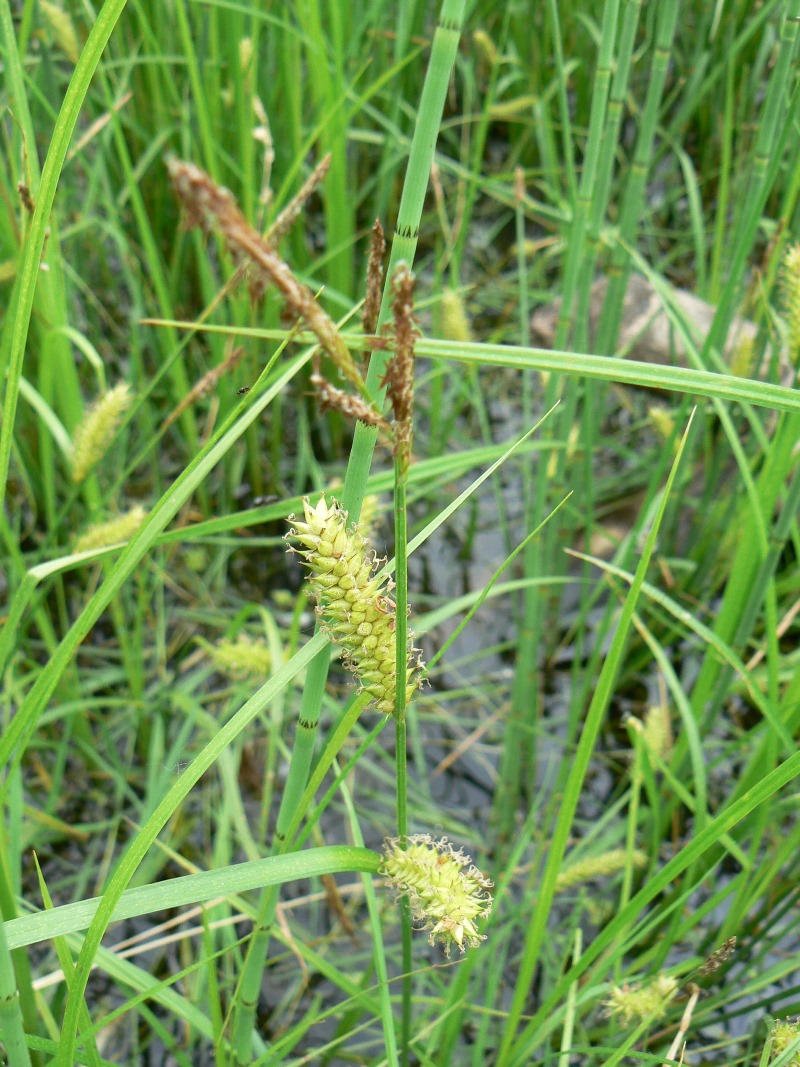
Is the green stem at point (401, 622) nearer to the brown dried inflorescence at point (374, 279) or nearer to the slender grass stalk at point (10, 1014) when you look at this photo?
the brown dried inflorescence at point (374, 279)

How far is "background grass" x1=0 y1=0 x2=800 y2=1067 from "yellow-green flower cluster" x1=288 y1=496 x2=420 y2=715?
0.06 meters

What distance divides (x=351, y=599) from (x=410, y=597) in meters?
1.24

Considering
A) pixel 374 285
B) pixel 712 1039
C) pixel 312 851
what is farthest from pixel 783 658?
pixel 374 285

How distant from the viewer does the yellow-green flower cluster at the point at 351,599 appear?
0.55 meters

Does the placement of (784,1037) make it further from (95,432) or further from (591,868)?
(95,432)

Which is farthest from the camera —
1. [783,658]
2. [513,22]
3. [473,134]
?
[473,134]

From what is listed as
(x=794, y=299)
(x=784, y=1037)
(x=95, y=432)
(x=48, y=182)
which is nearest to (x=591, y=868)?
(x=784, y=1037)

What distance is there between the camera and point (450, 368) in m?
1.83

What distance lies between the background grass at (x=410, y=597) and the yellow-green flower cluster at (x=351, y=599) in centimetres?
6

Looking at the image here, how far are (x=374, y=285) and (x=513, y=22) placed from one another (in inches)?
95.1

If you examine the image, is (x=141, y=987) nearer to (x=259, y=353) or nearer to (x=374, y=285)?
(x=374, y=285)

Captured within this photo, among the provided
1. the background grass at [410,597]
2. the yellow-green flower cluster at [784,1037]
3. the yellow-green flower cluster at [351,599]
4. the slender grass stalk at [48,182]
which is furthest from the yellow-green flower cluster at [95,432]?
the yellow-green flower cluster at [784,1037]

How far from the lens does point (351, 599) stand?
0.57m

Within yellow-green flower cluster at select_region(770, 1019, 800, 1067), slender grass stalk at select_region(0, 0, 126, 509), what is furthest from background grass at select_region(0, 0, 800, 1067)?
yellow-green flower cluster at select_region(770, 1019, 800, 1067)
